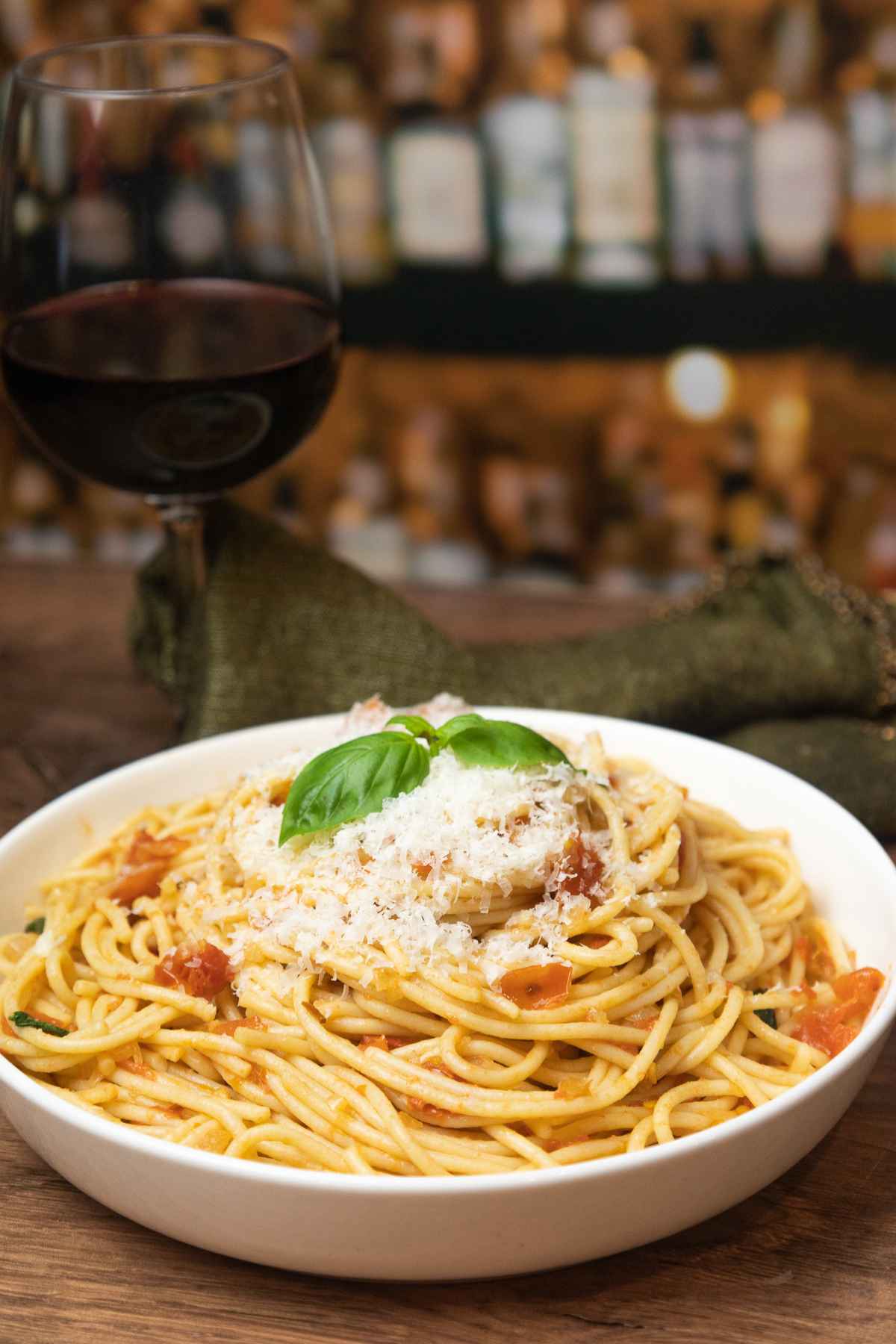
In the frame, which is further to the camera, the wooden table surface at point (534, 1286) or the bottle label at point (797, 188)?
the bottle label at point (797, 188)

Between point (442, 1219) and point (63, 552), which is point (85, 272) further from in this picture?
point (63, 552)

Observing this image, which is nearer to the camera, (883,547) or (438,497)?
(883,547)

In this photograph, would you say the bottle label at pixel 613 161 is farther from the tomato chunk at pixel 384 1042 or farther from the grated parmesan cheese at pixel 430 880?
the tomato chunk at pixel 384 1042

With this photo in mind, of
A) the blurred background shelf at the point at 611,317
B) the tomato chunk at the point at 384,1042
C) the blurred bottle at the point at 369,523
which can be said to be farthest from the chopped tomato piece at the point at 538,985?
the blurred bottle at the point at 369,523

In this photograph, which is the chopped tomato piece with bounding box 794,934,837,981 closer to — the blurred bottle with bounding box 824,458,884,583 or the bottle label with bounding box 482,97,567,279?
the blurred bottle with bounding box 824,458,884,583

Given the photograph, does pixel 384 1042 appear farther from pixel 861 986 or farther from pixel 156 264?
pixel 156 264

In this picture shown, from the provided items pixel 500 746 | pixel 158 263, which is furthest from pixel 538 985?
pixel 158 263

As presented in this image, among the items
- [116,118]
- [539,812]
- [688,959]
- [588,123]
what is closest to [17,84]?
[116,118]
